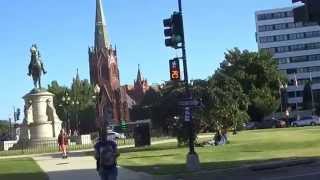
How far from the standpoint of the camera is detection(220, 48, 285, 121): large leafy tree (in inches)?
4545

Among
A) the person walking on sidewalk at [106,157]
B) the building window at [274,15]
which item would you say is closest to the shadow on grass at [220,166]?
the person walking on sidewalk at [106,157]

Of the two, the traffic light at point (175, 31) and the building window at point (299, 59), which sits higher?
the building window at point (299, 59)

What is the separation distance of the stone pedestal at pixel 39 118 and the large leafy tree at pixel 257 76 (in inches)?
2119

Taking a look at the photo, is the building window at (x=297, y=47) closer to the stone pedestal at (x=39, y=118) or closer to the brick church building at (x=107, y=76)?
the brick church building at (x=107, y=76)

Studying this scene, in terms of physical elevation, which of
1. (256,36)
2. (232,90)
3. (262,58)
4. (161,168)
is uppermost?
(256,36)

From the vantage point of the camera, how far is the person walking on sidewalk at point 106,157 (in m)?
15.8

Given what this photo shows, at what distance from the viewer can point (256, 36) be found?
182m

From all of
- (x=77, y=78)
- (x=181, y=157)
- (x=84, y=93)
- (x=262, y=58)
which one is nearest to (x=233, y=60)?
(x=262, y=58)

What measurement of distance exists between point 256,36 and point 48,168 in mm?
153193

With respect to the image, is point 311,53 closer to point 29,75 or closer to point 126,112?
point 126,112

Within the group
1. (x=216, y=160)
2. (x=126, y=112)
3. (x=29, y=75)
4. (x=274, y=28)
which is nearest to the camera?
(x=216, y=160)

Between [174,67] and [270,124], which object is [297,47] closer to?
[270,124]

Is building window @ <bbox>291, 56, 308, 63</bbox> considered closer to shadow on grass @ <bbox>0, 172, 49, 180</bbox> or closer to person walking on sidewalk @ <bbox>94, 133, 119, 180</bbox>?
shadow on grass @ <bbox>0, 172, 49, 180</bbox>

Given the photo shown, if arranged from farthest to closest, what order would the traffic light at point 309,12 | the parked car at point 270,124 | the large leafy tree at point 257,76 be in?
the large leafy tree at point 257,76 < the parked car at point 270,124 < the traffic light at point 309,12
